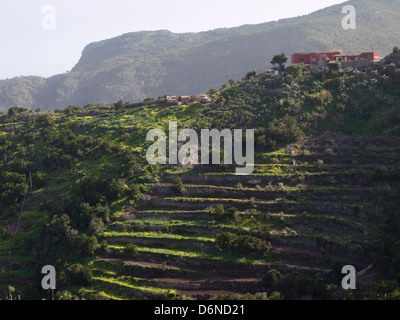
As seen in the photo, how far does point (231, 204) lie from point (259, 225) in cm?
401

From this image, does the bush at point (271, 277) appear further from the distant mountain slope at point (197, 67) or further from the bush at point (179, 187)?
the distant mountain slope at point (197, 67)

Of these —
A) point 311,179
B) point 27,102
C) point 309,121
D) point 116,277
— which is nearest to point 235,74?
point 27,102

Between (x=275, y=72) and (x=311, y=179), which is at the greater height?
(x=275, y=72)

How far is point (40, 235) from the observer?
33.8 meters

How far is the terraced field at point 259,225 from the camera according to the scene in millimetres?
26219

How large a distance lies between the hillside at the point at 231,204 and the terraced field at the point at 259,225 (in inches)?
4.3

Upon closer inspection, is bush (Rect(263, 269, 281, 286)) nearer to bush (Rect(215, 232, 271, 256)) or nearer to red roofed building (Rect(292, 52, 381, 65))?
bush (Rect(215, 232, 271, 256))

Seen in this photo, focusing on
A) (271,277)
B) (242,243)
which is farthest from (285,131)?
(271,277)

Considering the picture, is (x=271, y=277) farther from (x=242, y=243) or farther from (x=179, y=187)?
(x=179, y=187)

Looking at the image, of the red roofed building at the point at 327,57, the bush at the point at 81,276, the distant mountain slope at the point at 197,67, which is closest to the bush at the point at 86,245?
the bush at the point at 81,276

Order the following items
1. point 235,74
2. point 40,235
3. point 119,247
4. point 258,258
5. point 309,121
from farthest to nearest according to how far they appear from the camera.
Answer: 1. point 235,74
2. point 309,121
3. point 40,235
4. point 119,247
5. point 258,258

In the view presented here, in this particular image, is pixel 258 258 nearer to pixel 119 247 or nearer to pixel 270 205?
pixel 270 205

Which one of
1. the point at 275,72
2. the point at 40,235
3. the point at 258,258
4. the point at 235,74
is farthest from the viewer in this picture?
the point at 235,74

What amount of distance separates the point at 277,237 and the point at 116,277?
47.2 feet
